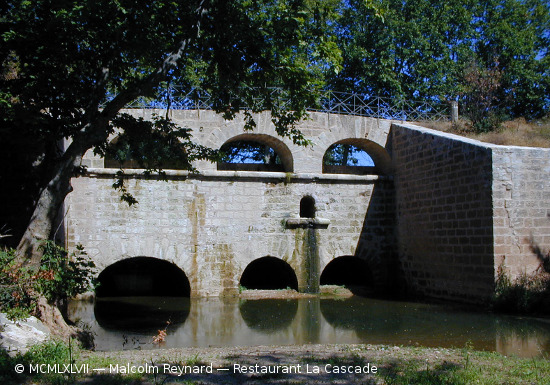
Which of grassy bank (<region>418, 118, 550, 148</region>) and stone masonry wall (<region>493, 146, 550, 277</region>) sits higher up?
grassy bank (<region>418, 118, 550, 148</region>)

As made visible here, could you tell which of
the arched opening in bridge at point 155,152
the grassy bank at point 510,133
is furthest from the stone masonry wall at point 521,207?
the arched opening in bridge at point 155,152

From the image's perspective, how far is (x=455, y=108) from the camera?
16.3 metres

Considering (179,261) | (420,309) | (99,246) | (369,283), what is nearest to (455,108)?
(369,283)

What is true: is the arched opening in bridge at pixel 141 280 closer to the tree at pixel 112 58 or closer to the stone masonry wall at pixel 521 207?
the tree at pixel 112 58

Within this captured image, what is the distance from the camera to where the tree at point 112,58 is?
6727mm

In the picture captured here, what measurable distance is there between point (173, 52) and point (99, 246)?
647 cm

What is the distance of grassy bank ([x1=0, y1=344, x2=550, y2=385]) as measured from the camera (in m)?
4.12

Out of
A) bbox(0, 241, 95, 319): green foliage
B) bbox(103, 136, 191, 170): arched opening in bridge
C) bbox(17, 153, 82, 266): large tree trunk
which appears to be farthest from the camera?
bbox(103, 136, 191, 170): arched opening in bridge

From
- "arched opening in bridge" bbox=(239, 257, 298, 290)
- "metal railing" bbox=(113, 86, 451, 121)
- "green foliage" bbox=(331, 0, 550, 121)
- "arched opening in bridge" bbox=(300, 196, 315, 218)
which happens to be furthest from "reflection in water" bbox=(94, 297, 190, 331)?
"green foliage" bbox=(331, 0, 550, 121)

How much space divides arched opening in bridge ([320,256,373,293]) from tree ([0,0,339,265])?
8.32m

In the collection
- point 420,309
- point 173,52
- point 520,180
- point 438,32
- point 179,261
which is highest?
point 438,32

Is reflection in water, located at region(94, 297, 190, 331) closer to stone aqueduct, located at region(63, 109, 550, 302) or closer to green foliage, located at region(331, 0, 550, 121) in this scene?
stone aqueduct, located at region(63, 109, 550, 302)

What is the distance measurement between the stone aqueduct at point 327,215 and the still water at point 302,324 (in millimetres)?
1220

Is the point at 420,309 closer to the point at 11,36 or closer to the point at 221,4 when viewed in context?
the point at 221,4
